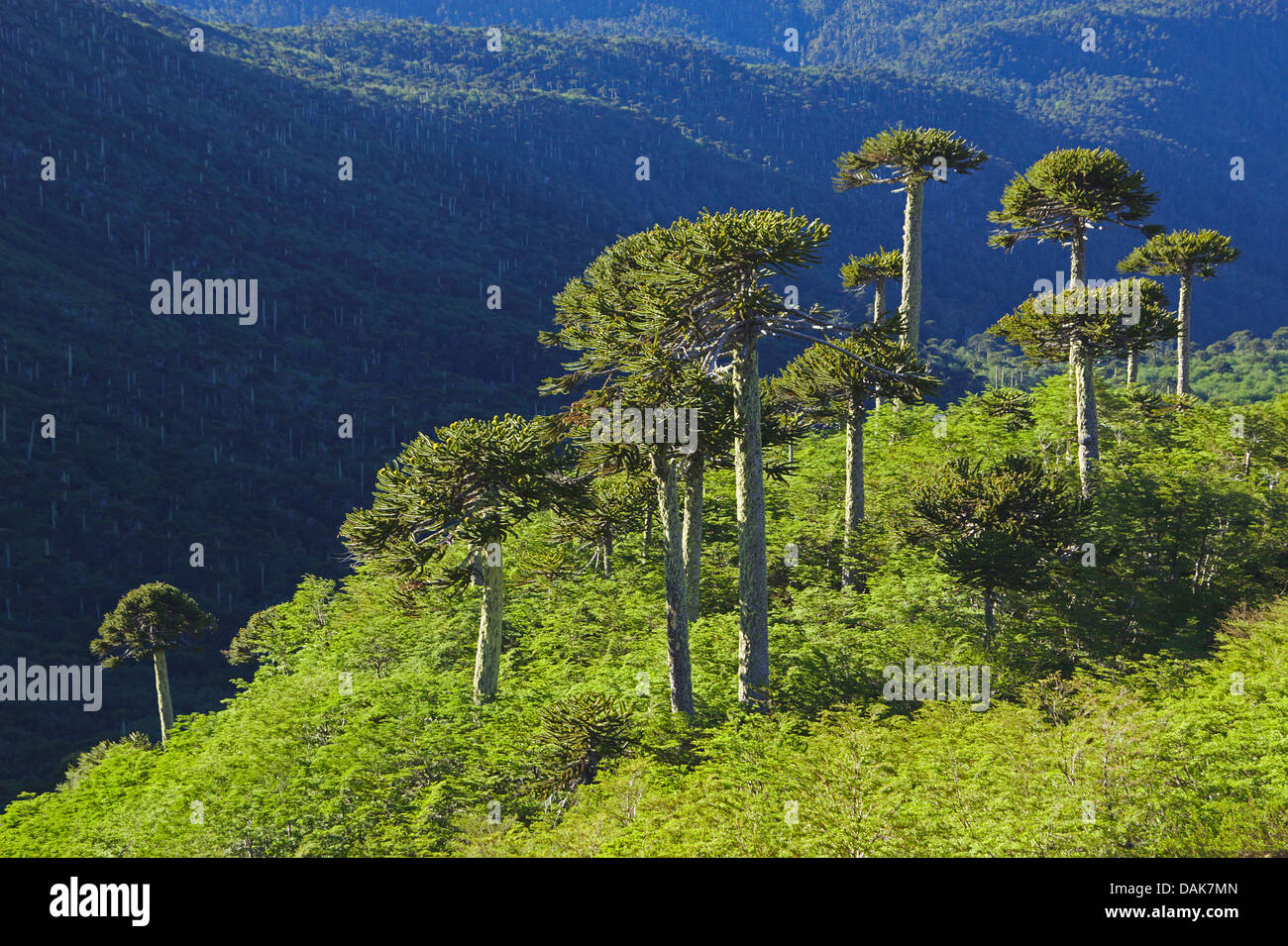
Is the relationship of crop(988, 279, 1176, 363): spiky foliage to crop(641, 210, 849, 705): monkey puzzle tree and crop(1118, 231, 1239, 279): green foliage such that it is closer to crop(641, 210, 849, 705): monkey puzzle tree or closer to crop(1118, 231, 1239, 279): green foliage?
crop(641, 210, 849, 705): monkey puzzle tree

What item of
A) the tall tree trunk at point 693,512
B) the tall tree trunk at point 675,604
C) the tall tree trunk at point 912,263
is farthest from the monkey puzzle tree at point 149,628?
the tall tree trunk at point 912,263

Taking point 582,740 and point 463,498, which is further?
point 463,498

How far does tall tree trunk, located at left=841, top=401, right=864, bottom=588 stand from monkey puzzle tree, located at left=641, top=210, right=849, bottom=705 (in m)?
6.02

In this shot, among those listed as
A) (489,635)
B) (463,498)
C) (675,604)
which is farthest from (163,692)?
(675,604)

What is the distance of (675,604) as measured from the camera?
1614cm

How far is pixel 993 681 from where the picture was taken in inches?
675

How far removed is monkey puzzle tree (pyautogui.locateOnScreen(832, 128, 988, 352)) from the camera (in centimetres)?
2783

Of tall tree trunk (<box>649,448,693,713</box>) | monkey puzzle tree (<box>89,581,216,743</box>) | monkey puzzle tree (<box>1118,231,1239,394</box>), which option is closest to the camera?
tall tree trunk (<box>649,448,693,713</box>)

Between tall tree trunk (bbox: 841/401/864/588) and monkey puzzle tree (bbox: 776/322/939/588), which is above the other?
monkey puzzle tree (bbox: 776/322/939/588)

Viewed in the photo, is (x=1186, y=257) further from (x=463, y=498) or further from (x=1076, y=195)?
(x=463, y=498)

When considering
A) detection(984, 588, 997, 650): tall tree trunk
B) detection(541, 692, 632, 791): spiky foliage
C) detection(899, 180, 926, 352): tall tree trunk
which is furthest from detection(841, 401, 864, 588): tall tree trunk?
detection(541, 692, 632, 791): spiky foliage

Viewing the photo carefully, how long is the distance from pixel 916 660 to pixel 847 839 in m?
8.92

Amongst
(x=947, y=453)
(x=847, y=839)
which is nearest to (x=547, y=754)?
(x=847, y=839)

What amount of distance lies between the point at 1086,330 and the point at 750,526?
12469mm
